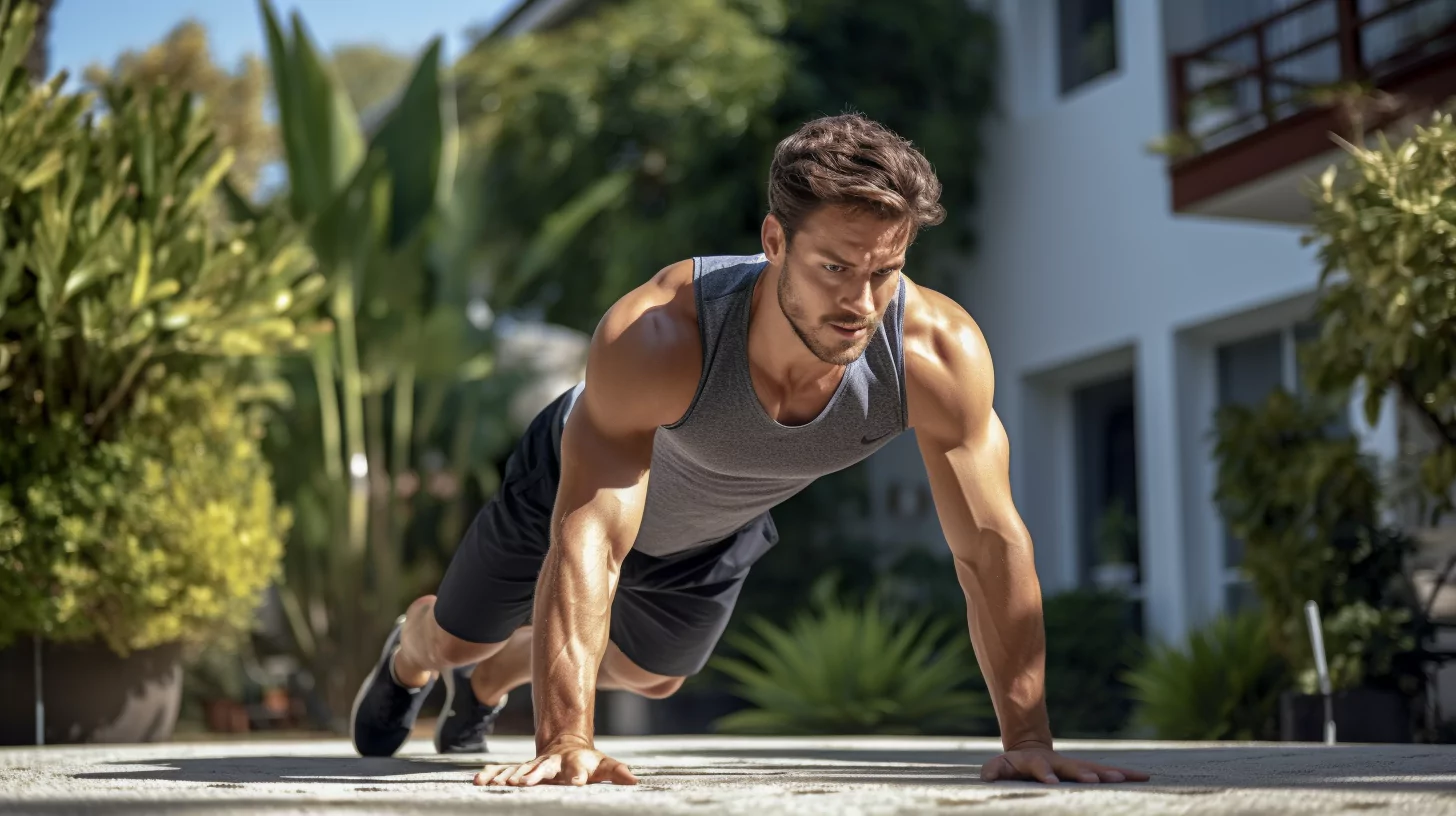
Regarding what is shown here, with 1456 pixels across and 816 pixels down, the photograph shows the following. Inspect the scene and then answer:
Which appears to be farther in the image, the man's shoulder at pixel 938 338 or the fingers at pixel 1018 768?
the man's shoulder at pixel 938 338

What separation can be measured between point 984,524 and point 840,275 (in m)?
0.60

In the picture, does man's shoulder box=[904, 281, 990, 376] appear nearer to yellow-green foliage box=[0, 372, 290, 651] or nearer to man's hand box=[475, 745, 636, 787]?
man's hand box=[475, 745, 636, 787]

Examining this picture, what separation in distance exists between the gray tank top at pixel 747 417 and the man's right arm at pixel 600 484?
49 mm

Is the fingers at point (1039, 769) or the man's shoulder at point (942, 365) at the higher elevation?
the man's shoulder at point (942, 365)

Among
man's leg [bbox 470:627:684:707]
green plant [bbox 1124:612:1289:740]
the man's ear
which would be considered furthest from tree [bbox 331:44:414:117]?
the man's ear

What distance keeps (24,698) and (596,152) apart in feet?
26.3

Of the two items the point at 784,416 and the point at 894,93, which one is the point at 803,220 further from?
the point at 894,93

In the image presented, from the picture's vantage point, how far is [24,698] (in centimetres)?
641

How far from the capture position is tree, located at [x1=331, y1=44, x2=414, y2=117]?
37.4 meters

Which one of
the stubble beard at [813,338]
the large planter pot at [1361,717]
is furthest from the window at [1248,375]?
the stubble beard at [813,338]

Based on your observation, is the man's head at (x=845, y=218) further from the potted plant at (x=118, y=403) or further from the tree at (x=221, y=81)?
the tree at (x=221, y=81)

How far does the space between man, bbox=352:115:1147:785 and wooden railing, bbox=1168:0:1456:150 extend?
16.6 feet

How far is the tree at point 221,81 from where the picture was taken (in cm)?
2009

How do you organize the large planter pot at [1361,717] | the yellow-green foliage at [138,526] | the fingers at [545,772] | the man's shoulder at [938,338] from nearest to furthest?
the fingers at [545,772], the man's shoulder at [938,338], the yellow-green foliage at [138,526], the large planter pot at [1361,717]
